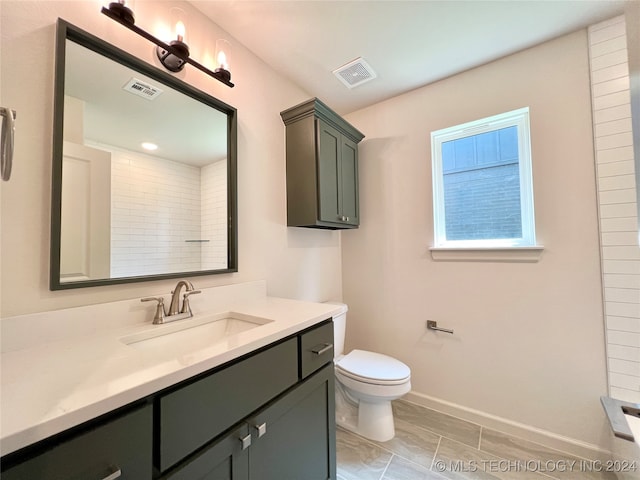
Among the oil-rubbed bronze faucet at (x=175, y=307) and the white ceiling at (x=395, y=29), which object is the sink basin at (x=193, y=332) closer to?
the oil-rubbed bronze faucet at (x=175, y=307)

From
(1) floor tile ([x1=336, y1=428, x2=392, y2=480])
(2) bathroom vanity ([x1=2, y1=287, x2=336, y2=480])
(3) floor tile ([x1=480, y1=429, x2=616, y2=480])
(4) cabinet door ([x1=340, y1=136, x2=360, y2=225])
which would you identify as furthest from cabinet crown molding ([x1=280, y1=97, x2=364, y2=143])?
(3) floor tile ([x1=480, y1=429, x2=616, y2=480])

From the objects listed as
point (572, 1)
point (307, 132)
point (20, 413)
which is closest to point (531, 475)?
point (20, 413)

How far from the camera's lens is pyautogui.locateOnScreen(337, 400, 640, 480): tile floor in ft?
4.46

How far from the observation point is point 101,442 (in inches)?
20.2

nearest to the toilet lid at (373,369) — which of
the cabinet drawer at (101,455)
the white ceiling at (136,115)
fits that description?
the cabinet drawer at (101,455)

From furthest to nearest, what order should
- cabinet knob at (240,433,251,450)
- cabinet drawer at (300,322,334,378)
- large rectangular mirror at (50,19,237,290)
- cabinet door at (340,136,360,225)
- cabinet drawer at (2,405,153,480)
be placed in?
cabinet door at (340,136,360,225), cabinet drawer at (300,322,334,378), large rectangular mirror at (50,19,237,290), cabinet knob at (240,433,251,450), cabinet drawer at (2,405,153,480)

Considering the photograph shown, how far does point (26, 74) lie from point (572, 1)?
2.37m

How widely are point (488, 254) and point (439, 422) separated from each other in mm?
1183

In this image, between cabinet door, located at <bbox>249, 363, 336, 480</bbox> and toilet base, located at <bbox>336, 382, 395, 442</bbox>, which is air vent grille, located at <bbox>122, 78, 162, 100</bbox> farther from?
toilet base, located at <bbox>336, 382, 395, 442</bbox>

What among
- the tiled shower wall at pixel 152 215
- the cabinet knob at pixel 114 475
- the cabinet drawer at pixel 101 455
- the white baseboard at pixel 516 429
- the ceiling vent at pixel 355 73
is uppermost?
the ceiling vent at pixel 355 73

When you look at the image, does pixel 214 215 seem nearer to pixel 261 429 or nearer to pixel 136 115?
pixel 136 115

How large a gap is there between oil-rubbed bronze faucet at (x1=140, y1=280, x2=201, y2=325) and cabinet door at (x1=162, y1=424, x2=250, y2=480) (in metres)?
0.54

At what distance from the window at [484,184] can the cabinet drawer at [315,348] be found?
3.94 ft

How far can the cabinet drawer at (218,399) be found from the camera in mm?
625
